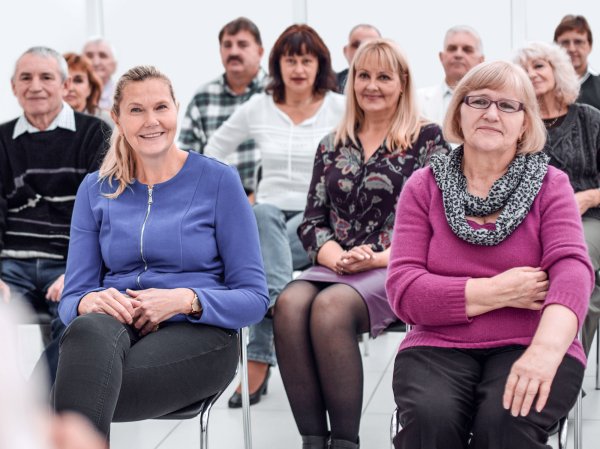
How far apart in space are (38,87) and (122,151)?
0.82m

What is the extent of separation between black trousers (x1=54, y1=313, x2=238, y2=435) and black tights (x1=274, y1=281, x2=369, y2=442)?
0.30m

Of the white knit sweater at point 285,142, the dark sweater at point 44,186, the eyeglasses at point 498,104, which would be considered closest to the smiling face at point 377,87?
the white knit sweater at point 285,142

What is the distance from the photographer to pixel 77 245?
238 centimetres

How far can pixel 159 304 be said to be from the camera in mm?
2207

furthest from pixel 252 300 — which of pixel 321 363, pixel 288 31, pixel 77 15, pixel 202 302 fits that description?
pixel 77 15

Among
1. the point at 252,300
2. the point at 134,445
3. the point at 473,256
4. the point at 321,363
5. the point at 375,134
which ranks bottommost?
the point at 134,445

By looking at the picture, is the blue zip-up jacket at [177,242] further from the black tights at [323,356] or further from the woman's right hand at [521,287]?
the woman's right hand at [521,287]

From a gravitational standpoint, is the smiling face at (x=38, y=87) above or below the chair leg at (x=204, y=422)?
above

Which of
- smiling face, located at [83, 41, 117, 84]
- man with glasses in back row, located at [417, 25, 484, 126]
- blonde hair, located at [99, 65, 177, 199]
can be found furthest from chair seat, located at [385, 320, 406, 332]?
smiling face, located at [83, 41, 117, 84]

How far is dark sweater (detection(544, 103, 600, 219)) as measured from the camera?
290 cm

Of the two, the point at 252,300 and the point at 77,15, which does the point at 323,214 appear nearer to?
the point at 252,300

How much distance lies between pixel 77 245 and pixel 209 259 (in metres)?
0.37

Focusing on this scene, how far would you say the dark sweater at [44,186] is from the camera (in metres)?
3.03

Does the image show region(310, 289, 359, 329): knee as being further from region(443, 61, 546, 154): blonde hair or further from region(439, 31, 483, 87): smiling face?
region(439, 31, 483, 87): smiling face
